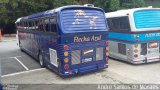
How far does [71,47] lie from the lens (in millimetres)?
8914

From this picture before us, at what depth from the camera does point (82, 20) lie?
30.7 feet

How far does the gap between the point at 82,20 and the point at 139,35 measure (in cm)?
290

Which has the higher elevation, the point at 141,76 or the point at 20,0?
the point at 20,0

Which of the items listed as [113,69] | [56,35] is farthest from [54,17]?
[113,69]

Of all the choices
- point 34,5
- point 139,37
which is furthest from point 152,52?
point 34,5

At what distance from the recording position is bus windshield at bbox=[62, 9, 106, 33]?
893cm

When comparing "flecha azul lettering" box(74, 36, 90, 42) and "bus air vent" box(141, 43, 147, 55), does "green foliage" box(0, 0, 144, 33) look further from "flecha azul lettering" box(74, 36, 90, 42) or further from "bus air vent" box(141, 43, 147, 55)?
"flecha azul lettering" box(74, 36, 90, 42)

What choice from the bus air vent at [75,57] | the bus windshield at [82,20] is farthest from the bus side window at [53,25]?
the bus air vent at [75,57]

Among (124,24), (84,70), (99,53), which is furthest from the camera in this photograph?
(124,24)

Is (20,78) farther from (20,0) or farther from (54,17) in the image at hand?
(20,0)

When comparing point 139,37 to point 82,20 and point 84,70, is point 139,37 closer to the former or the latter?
point 82,20

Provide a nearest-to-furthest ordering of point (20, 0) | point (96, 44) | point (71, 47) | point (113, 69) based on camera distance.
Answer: point (71, 47) < point (96, 44) < point (113, 69) < point (20, 0)

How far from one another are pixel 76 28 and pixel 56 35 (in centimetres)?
80

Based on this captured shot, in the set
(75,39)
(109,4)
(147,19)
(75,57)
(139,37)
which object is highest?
(109,4)
